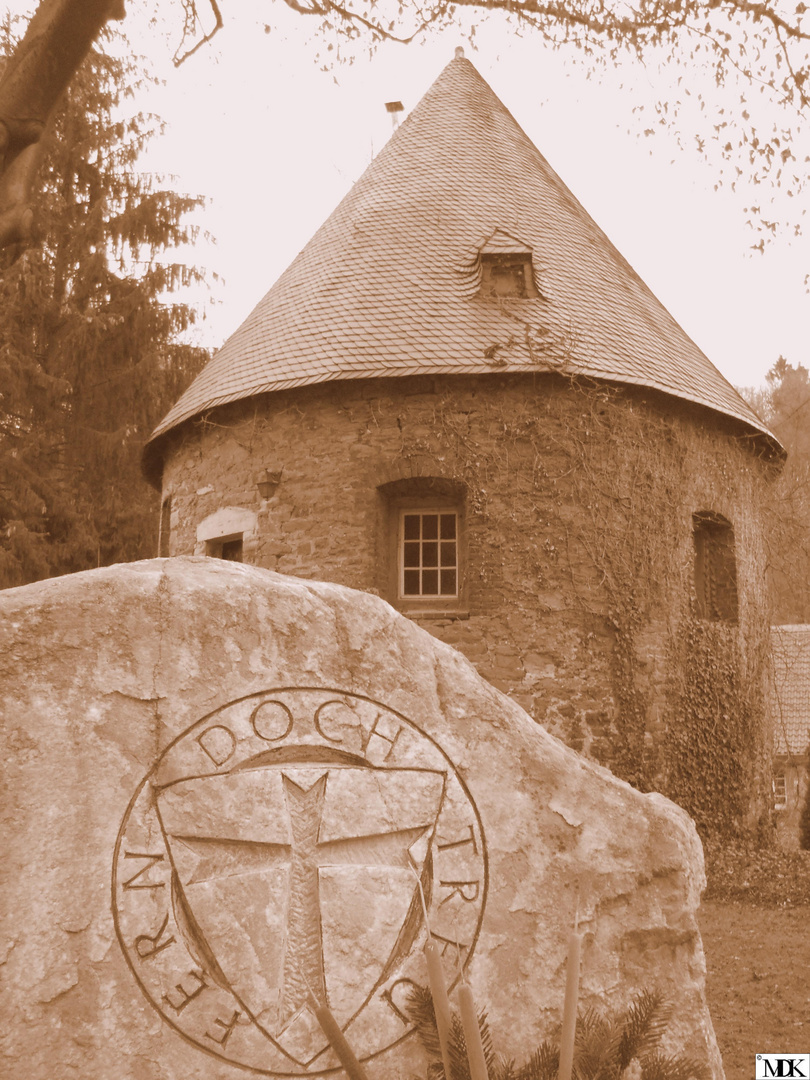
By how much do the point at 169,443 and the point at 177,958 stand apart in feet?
31.7

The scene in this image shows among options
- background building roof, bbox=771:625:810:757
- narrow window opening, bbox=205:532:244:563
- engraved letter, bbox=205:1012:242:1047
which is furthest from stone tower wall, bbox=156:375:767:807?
background building roof, bbox=771:625:810:757

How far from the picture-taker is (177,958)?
2531 mm

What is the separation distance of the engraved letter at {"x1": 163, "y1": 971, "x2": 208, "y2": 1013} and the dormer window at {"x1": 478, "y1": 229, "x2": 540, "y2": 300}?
8820 mm

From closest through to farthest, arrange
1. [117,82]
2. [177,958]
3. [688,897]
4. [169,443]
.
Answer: [177,958]
[688,897]
[169,443]
[117,82]

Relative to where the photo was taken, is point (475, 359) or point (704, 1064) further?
point (475, 359)

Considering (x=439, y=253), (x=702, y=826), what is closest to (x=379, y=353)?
(x=439, y=253)

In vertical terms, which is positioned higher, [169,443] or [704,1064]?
[169,443]

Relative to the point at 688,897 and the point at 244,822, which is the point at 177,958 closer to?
the point at 244,822

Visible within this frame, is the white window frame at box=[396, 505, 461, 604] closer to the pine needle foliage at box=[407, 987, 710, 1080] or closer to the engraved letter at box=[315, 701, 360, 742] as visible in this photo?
the engraved letter at box=[315, 701, 360, 742]

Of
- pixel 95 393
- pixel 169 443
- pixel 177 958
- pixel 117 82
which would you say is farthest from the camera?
pixel 117 82

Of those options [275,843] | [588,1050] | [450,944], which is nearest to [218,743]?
[275,843]

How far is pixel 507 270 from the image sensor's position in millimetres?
10680

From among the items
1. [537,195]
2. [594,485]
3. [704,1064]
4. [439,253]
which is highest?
[537,195]

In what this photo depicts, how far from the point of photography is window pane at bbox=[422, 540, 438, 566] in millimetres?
10195
